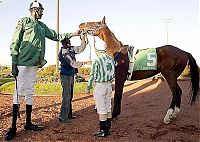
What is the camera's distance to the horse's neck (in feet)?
22.2

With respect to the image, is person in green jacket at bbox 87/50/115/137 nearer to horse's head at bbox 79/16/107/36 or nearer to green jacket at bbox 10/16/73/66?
green jacket at bbox 10/16/73/66

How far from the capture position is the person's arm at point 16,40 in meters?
5.13

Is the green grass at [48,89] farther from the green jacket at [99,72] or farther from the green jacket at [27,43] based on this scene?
the green jacket at [99,72]

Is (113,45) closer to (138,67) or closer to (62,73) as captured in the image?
(138,67)

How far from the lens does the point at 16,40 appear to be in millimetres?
5184

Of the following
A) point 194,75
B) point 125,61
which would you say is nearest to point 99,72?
point 125,61

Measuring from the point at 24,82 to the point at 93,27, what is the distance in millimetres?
2248

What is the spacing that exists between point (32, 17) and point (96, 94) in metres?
1.91

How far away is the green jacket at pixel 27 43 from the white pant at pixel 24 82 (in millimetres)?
110

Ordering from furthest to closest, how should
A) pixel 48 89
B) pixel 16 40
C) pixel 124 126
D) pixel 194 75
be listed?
pixel 48 89 → pixel 194 75 → pixel 124 126 → pixel 16 40

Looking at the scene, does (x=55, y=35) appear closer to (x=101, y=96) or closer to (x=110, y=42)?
(x=110, y=42)

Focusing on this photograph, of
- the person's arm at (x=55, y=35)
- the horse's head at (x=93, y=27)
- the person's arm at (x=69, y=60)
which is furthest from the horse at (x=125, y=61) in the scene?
the person's arm at (x=69, y=60)

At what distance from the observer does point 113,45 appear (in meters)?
6.82

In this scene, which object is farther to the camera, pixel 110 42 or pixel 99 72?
pixel 110 42
